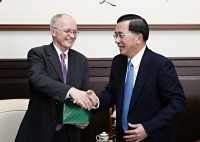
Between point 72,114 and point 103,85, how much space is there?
142cm

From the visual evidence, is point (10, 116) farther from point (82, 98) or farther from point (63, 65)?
point (82, 98)

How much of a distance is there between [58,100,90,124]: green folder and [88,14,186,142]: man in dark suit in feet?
0.75

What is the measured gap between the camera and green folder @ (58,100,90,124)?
1988 millimetres

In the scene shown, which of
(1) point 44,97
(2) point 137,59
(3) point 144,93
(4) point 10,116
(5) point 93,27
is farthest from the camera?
(5) point 93,27

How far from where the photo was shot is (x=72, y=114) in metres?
1.99

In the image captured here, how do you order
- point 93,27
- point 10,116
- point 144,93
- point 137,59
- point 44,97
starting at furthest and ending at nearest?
point 93,27, point 10,116, point 44,97, point 137,59, point 144,93

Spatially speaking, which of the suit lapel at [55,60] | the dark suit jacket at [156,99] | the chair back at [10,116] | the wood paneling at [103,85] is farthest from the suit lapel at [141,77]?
the wood paneling at [103,85]

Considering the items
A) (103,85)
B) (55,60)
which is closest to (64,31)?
(55,60)

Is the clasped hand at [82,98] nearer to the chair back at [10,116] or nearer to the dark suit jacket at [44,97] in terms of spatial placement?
the dark suit jacket at [44,97]

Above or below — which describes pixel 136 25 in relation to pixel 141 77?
above

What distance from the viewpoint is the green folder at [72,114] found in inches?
78.3

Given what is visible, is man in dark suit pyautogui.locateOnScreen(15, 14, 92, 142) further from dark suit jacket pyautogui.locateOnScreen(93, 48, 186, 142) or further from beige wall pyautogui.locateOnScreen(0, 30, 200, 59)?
beige wall pyautogui.locateOnScreen(0, 30, 200, 59)

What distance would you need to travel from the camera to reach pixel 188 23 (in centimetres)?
336

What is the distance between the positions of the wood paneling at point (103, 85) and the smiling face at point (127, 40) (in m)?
1.35
